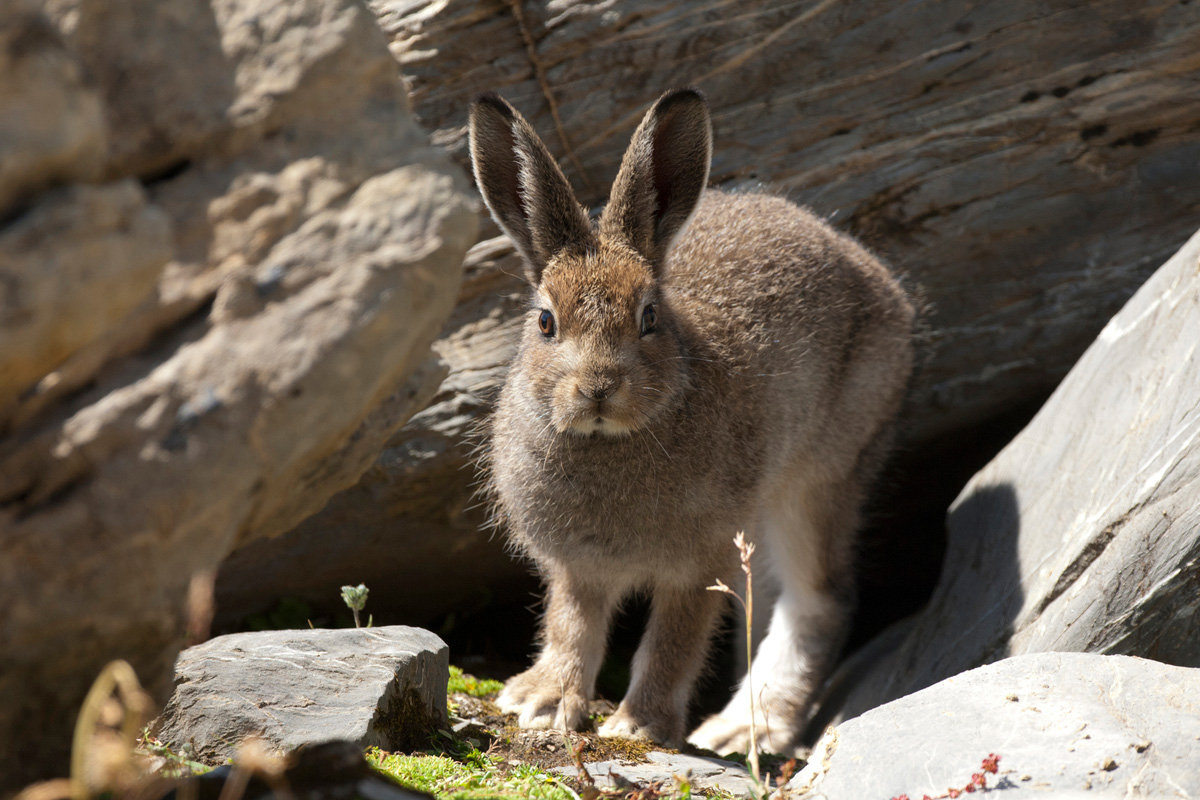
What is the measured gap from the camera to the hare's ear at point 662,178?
193 inches

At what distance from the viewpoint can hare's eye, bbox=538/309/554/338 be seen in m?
4.98

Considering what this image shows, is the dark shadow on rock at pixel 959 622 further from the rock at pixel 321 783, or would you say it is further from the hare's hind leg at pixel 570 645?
the rock at pixel 321 783

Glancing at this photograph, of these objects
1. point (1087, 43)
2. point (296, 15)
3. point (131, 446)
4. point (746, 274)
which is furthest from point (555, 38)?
point (131, 446)

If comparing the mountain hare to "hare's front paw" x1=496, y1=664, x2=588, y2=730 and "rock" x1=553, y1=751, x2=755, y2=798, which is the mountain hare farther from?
"rock" x1=553, y1=751, x2=755, y2=798

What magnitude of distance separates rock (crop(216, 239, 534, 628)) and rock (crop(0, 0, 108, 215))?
3.86 m

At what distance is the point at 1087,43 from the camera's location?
6375 mm

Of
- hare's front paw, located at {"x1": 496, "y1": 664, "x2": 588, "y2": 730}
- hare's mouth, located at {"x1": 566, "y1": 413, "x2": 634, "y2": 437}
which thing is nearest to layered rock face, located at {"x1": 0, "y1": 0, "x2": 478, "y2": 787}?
hare's mouth, located at {"x1": 566, "y1": 413, "x2": 634, "y2": 437}

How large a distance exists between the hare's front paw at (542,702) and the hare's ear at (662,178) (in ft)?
7.53

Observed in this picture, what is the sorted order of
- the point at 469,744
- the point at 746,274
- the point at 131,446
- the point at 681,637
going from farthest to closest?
the point at 746,274
the point at 681,637
the point at 469,744
the point at 131,446

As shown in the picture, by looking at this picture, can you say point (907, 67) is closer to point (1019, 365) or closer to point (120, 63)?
point (1019, 365)

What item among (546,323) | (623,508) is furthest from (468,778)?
(546,323)

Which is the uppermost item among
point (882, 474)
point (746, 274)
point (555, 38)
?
point (555, 38)

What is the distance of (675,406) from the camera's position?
5.13 metres

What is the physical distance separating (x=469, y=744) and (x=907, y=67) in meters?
4.77
